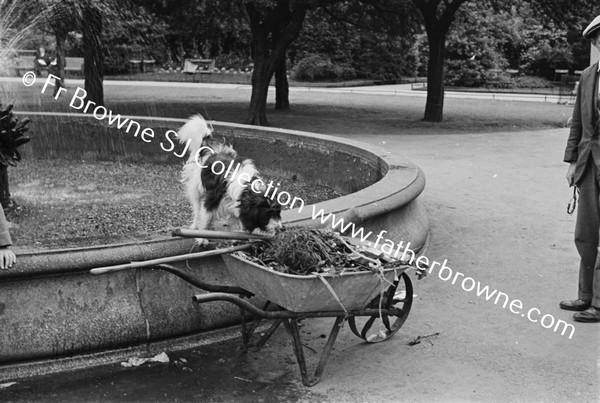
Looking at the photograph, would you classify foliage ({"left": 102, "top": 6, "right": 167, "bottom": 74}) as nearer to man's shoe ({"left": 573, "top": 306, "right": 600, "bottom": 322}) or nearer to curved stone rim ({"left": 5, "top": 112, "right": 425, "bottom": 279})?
curved stone rim ({"left": 5, "top": 112, "right": 425, "bottom": 279})

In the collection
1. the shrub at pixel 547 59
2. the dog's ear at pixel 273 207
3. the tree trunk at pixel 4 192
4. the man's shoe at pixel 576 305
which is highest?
the shrub at pixel 547 59

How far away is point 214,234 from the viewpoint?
5.07 m

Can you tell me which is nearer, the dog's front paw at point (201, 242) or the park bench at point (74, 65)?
the dog's front paw at point (201, 242)

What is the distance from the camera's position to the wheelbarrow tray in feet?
15.5

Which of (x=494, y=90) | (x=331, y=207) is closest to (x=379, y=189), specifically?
(x=331, y=207)

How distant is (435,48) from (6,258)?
66.0 ft

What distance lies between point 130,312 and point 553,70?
4111cm

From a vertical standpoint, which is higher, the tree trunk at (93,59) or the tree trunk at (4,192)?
the tree trunk at (93,59)

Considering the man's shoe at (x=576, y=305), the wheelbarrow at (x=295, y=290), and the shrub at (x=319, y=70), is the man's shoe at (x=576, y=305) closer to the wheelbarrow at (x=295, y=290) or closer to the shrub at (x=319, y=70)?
the wheelbarrow at (x=295, y=290)

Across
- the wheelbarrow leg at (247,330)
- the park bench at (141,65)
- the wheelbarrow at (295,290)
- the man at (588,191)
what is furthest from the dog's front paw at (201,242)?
the park bench at (141,65)

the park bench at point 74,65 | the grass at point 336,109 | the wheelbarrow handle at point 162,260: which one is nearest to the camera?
the wheelbarrow handle at point 162,260

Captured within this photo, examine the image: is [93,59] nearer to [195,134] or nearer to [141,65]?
[195,134]

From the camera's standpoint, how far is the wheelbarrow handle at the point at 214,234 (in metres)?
4.96

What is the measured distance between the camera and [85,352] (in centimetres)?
536
